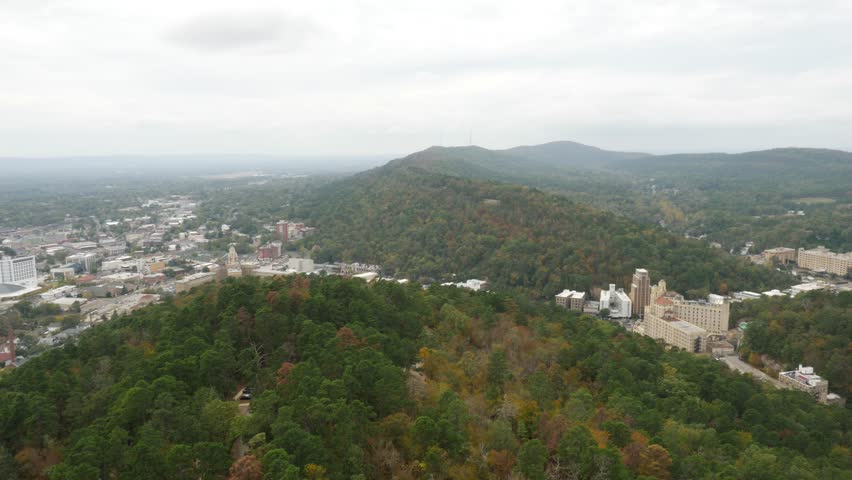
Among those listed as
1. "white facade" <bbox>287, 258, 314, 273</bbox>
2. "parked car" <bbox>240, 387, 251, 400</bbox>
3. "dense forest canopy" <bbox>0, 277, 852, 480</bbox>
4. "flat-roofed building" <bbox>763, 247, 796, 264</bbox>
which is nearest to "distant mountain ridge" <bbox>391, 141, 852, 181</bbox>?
"white facade" <bbox>287, 258, 314, 273</bbox>

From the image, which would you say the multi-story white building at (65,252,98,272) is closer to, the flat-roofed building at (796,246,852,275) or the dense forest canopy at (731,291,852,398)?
the dense forest canopy at (731,291,852,398)

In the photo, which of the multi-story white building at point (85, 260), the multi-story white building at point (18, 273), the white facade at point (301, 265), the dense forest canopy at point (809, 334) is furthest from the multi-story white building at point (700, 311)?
the multi-story white building at point (85, 260)

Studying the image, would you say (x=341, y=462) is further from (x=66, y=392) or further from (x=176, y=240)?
(x=176, y=240)

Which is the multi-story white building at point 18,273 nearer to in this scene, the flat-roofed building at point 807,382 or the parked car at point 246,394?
the parked car at point 246,394

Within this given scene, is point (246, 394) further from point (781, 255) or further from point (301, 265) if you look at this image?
point (781, 255)

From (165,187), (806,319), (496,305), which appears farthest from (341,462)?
(165,187)

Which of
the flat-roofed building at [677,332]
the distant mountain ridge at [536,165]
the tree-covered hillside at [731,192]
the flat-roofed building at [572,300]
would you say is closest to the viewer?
the flat-roofed building at [677,332]
